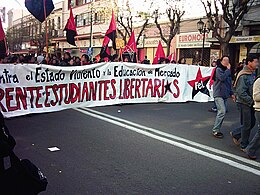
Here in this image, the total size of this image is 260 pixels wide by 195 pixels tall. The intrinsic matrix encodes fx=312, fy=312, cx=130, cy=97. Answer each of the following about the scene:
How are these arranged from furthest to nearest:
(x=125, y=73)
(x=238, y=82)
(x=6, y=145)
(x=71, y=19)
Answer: (x=71, y=19) < (x=125, y=73) < (x=238, y=82) < (x=6, y=145)

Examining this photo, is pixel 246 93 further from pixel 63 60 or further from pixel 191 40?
pixel 191 40

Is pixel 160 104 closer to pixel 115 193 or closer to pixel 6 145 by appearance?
pixel 115 193

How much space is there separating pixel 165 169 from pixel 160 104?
22.2 ft

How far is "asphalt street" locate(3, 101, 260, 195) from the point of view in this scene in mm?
4156

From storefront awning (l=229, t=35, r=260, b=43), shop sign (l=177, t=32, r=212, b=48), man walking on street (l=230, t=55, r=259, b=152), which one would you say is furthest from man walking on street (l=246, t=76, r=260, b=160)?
shop sign (l=177, t=32, r=212, b=48)

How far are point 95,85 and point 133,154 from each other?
4.55 meters

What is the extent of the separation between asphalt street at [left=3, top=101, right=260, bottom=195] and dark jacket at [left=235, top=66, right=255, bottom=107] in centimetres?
99

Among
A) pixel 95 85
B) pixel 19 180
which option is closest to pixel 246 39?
pixel 95 85

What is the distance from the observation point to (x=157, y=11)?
27.8m

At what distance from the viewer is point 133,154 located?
17.9 ft

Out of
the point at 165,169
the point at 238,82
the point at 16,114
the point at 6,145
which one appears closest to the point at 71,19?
the point at 16,114

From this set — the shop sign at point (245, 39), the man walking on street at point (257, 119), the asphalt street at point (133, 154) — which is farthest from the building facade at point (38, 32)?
the man walking on street at point (257, 119)

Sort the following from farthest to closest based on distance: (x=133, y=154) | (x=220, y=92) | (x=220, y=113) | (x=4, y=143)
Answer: (x=220, y=92) → (x=220, y=113) → (x=133, y=154) → (x=4, y=143)

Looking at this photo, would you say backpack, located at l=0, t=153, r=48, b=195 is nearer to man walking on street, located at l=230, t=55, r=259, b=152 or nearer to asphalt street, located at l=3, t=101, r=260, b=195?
asphalt street, located at l=3, t=101, r=260, b=195
